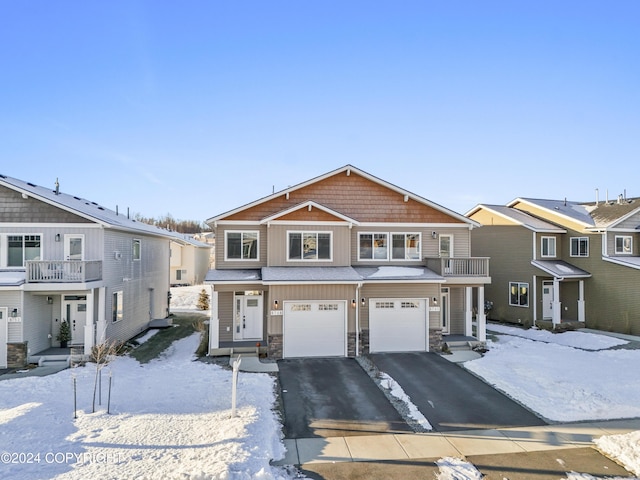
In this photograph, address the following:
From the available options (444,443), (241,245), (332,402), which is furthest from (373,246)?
(444,443)

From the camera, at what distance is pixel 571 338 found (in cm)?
2002

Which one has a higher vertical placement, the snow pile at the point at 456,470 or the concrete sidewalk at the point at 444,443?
the snow pile at the point at 456,470

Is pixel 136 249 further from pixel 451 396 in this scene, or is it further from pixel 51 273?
pixel 451 396

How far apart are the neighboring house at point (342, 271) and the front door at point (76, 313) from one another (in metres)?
5.76

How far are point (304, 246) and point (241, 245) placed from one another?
2.80 meters

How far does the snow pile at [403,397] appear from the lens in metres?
9.72

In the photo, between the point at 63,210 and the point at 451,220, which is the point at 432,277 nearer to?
the point at 451,220

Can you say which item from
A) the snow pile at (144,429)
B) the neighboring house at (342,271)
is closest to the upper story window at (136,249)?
the neighboring house at (342,271)

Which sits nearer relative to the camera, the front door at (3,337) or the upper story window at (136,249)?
the front door at (3,337)

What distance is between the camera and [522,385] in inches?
488

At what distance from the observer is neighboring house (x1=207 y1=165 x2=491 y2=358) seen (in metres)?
16.0

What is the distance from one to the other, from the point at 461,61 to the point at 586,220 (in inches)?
539

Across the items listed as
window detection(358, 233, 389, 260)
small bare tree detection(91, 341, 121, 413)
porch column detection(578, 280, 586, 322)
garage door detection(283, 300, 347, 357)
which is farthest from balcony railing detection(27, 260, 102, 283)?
porch column detection(578, 280, 586, 322)

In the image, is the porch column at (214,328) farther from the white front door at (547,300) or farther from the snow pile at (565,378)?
the white front door at (547,300)
